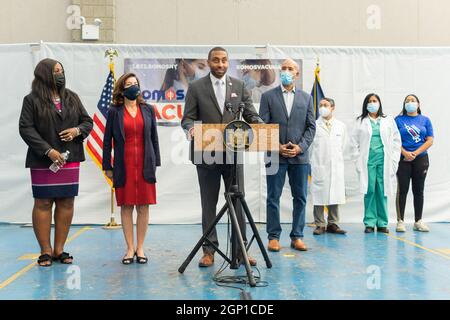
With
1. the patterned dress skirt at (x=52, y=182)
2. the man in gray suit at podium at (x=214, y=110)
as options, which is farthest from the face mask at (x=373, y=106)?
the patterned dress skirt at (x=52, y=182)

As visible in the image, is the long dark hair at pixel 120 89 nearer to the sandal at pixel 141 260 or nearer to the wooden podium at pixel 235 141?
the wooden podium at pixel 235 141

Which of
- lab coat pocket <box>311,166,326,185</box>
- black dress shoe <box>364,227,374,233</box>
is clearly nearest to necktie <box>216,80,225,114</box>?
lab coat pocket <box>311,166,326,185</box>

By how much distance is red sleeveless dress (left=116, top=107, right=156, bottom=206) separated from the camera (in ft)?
14.2

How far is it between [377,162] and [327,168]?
1.93 ft

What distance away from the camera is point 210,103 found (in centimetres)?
412

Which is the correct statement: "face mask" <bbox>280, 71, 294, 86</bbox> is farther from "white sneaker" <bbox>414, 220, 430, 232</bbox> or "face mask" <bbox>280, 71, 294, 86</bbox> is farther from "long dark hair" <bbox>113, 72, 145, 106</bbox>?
"white sneaker" <bbox>414, 220, 430, 232</bbox>

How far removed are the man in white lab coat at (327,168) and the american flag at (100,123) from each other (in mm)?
2555

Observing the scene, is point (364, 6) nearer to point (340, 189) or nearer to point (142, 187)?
point (340, 189)

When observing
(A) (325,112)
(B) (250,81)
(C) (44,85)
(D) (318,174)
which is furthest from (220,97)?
(B) (250,81)

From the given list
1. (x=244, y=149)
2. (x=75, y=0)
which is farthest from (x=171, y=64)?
(x=244, y=149)

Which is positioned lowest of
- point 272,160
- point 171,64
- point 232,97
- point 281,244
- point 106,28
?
point 281,244

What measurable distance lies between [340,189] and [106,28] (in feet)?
13.1

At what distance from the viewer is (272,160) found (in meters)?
4.97

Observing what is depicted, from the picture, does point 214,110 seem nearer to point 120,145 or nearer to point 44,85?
point 120,145
